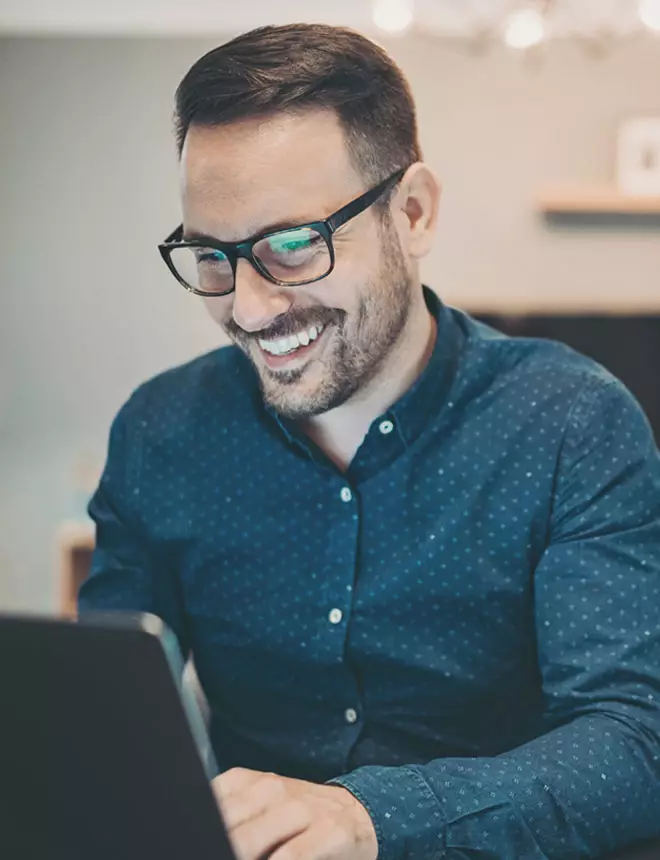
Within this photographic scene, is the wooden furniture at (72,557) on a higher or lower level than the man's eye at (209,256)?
lower

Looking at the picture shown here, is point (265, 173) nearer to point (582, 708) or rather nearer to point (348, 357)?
point (348, 357)

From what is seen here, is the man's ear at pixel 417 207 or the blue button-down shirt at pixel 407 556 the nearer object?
the blue button-down shirt at pixel 407 556

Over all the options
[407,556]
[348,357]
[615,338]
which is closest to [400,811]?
[407,556]

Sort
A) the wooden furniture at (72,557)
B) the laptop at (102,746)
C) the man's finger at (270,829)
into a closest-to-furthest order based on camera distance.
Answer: the laptop at (102,746) < the man's finger at (270,829) < the wooden furniture at (72,557)

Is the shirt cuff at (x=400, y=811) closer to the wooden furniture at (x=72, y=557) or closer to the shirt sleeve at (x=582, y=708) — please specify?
the shirt sleeve at (x=582, y=708)

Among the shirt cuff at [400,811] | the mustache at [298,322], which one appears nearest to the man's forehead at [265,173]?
the mustache at [298,322]

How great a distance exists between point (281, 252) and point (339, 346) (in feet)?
0.43

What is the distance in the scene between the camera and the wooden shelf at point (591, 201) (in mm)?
2961

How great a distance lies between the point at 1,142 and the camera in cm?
310

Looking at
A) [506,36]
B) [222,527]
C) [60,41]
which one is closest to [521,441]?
[222,527]

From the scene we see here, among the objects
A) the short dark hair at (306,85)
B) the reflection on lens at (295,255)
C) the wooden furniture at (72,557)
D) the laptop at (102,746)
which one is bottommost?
the wooden furniture at (72,557)

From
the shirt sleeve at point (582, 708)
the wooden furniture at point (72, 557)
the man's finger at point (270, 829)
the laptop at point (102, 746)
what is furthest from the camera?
the wooden furniture at point (72, 557)

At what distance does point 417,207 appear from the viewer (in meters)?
1.18

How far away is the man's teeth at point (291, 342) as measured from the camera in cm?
108
